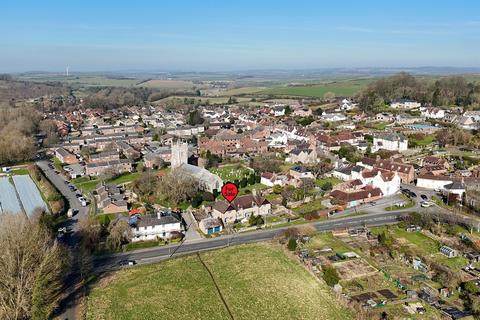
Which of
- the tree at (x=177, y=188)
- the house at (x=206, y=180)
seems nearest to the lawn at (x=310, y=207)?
the house at (x=206, y=180)

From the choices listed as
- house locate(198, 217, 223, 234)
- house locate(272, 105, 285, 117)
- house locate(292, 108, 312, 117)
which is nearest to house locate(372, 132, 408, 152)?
house locate(292, 108, 312, 117)

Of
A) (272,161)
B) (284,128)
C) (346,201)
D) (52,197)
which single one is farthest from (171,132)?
(346,201)

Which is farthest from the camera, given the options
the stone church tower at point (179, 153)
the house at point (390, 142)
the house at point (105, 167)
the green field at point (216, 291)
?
the house at point (390, 142)

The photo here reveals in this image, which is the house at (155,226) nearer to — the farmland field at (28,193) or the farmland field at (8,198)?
the farmland field at (28,193)

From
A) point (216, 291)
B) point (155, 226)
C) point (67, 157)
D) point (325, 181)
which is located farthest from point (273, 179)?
point (67, 157)

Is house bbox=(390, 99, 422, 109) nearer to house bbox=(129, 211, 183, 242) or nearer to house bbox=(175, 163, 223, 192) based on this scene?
house bbox=(175, 163, 223, 192)
